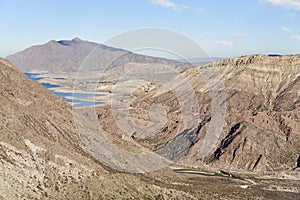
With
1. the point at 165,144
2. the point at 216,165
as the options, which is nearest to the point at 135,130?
the point at 165,144

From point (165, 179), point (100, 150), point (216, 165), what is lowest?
point (216, 165)

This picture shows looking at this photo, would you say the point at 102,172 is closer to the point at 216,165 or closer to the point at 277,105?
the point at 216,165

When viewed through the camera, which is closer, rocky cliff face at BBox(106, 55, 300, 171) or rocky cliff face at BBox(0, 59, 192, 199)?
rocky cliff face at BBox(0, 59, 192, 199)

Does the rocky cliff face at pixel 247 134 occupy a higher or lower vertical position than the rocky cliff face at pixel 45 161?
lower

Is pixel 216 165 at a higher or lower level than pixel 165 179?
lower

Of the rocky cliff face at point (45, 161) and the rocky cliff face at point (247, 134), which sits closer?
the rocky cliff face at point (45, 161)

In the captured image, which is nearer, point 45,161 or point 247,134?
point 45,161

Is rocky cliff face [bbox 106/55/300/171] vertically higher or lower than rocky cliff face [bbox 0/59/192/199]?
lower

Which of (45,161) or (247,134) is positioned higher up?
(45,161)
